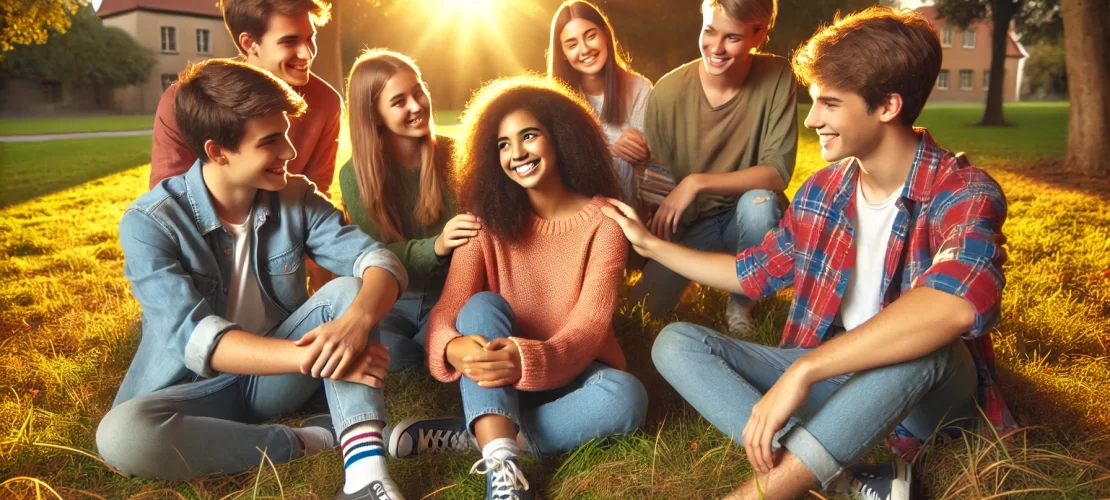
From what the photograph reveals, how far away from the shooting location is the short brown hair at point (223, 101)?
2.37m

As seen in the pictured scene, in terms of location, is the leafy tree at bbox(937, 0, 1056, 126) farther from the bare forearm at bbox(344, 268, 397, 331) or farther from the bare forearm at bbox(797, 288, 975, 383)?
the bare forearm at bbox(344, 268, 397, 331)

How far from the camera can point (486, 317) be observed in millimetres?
2439

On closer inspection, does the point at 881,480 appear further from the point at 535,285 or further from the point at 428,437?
the point at 428,437

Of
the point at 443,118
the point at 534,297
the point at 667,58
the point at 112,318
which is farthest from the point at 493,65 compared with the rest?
the point at 534,297

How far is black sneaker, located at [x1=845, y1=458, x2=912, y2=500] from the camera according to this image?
6.98 feet

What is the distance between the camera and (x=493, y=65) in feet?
42.1

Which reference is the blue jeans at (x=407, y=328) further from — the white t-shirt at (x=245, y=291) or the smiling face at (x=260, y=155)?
the smiling face at (x=260, y=155)

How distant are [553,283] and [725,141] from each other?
4.36ft

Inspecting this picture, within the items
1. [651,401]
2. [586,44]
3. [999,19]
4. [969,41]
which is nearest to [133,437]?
[651,401]

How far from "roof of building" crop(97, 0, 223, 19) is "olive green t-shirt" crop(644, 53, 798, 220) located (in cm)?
1438

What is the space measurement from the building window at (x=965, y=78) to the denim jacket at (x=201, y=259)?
2847cm

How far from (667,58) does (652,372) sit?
710cm

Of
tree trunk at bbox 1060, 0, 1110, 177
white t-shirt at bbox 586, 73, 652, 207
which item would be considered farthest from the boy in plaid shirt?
tree trunk at bbox 1060, 0, 1110, 177

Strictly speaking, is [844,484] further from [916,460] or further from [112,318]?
[112,318]
